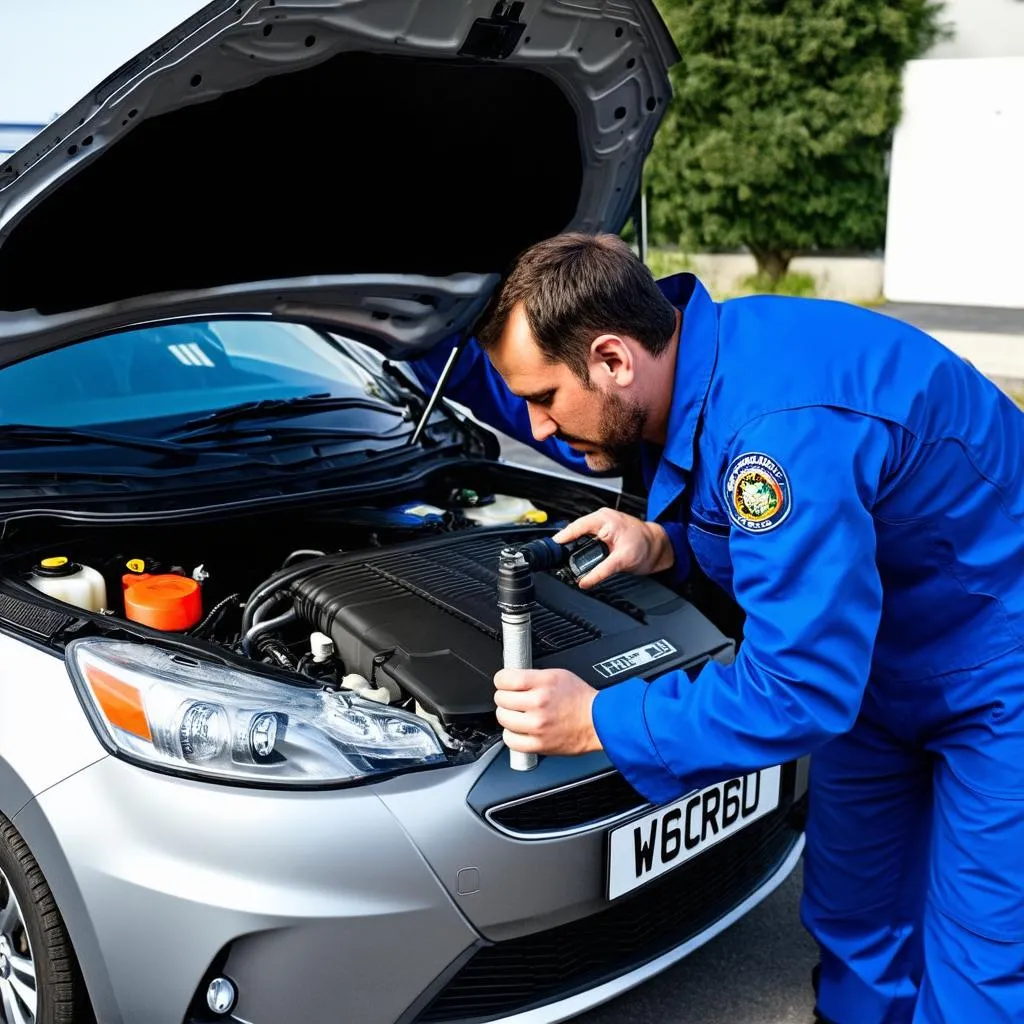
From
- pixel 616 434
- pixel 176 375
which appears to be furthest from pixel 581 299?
pixel 176 375

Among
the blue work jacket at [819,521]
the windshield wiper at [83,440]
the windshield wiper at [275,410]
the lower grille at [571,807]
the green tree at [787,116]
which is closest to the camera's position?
the blue work jacket at [819,521]

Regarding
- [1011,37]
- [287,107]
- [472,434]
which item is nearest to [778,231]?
[1011,37]

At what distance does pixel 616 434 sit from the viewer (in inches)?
68.6

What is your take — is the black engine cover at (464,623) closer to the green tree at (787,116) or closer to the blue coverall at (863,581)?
the blue coverall at (863,581)

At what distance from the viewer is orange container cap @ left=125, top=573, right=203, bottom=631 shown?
2.15 m

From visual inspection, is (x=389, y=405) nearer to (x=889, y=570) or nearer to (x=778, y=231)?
(x=889, y=570)

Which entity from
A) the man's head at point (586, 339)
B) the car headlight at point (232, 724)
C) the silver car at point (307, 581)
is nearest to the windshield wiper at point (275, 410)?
the silver car at point (307, 581)

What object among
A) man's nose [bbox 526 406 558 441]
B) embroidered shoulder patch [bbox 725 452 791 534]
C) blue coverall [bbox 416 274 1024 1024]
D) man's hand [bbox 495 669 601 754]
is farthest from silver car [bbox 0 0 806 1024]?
embroidered shoulder patch [bbox 725 452 791 534]

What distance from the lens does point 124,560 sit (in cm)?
238

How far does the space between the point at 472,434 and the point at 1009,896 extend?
6.14 ft

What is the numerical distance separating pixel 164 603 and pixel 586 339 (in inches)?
40.1

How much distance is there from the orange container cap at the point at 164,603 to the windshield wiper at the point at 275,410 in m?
0.49

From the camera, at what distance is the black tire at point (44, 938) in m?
1.70

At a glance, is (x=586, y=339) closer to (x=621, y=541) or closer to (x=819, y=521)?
(x=819, y=521)
